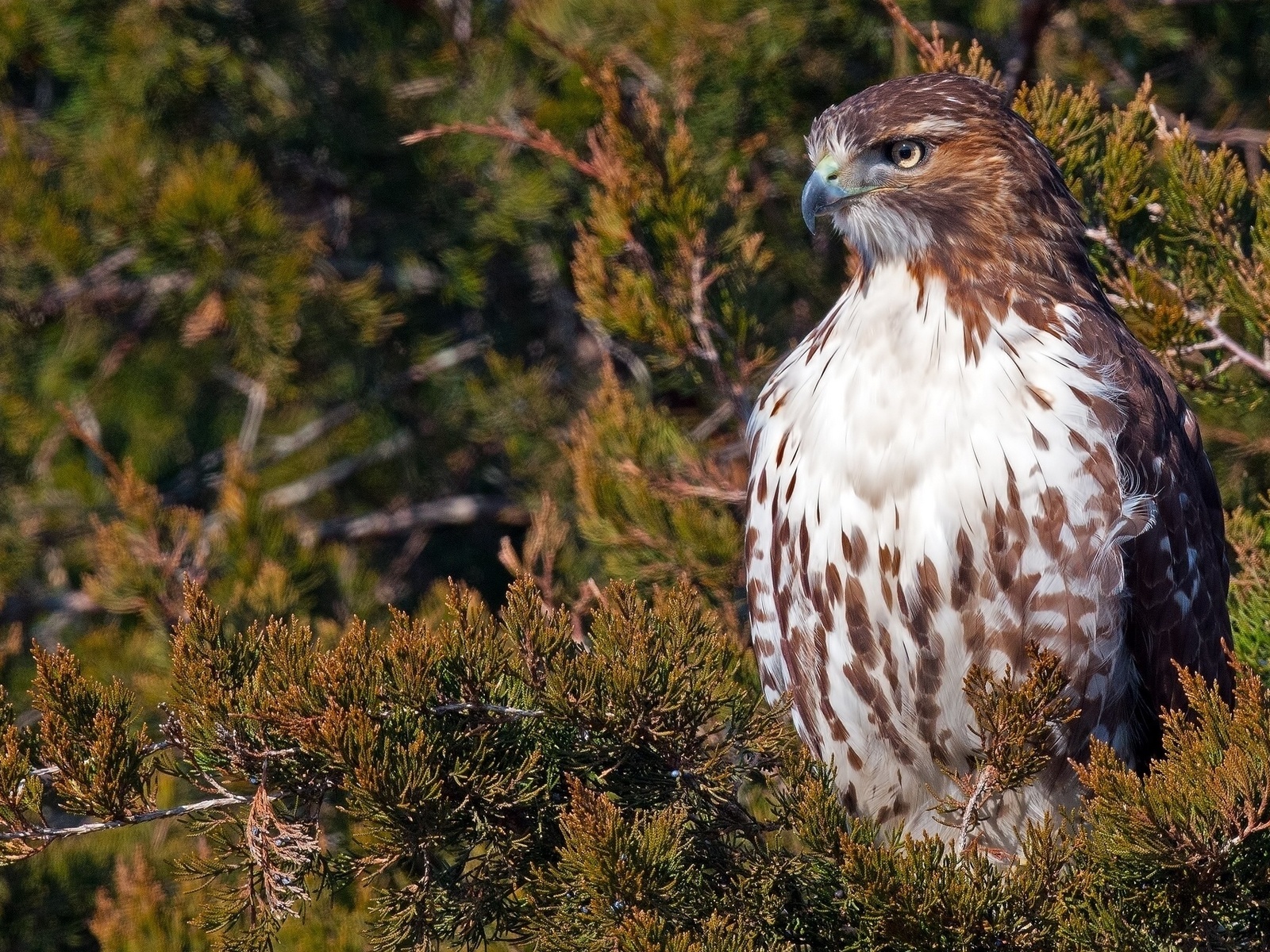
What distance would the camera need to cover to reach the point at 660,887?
8.05 feet

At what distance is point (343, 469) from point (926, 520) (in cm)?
402

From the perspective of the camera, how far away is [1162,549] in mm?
3203

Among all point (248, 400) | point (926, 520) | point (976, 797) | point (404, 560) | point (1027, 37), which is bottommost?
point (404, 560)

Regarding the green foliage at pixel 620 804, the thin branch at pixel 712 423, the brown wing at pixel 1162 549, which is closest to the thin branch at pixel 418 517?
the thin branch at pixel 712 423

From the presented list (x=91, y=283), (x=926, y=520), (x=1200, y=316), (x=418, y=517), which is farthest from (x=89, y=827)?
(x=418, y=517)

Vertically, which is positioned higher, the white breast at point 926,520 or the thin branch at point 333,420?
the white breast at point 926,520

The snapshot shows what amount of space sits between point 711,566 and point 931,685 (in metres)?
1.17

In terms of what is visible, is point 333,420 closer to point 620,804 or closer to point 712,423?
point 712,423

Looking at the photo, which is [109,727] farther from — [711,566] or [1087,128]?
[1087,128]

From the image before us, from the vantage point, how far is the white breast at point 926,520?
3.07 metres

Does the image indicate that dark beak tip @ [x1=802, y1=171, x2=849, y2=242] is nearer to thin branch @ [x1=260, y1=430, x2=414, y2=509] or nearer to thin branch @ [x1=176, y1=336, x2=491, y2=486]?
thin branch @ [x1=176, y1=336, x2=491, y2=486]

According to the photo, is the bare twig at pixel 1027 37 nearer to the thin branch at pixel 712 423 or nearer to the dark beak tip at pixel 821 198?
the thin branch at pixel 712 423

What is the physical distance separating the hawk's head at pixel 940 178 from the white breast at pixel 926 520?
4.7 inches

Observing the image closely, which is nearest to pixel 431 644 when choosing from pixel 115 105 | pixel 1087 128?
pixel 1087 128
